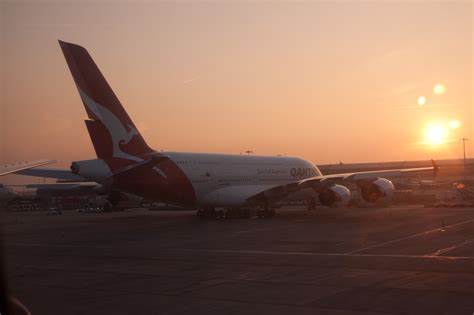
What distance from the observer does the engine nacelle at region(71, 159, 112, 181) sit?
29000 mm

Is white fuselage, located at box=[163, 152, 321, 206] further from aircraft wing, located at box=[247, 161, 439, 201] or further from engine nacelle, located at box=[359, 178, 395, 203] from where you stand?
engine nacelle, located at box=[359, 178, 395, 203]

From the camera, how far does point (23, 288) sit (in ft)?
40.6

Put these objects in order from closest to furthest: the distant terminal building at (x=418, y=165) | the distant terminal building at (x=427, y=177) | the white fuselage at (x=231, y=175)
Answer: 1. the white fuselage at (x=231, y=175)
2. the distant terminal building at (x=427, y=177)
3. the distant terminal building at (x=418, y=165)

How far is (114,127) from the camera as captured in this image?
29906 millimetres

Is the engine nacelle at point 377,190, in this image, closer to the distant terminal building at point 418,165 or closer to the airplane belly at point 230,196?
the airplane belly at point 230,196

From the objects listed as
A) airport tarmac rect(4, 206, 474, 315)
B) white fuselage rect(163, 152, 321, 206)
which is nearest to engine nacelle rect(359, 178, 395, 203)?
white fuselage rect(163, 152, 321, 206)

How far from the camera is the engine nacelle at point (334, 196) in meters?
36.2

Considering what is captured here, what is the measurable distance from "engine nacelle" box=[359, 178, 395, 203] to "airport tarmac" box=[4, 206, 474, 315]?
11251 mm

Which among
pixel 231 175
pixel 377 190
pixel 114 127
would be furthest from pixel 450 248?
pixel 231 175

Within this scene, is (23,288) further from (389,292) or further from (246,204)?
(246,204)

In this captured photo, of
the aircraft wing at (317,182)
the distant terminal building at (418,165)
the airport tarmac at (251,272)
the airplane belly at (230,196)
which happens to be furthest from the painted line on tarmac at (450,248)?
the distant terminal building at (418,165)

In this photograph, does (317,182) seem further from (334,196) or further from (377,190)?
(377,190)

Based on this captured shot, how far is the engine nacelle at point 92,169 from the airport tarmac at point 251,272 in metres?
4.78

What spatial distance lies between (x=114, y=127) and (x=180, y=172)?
17.1ft
